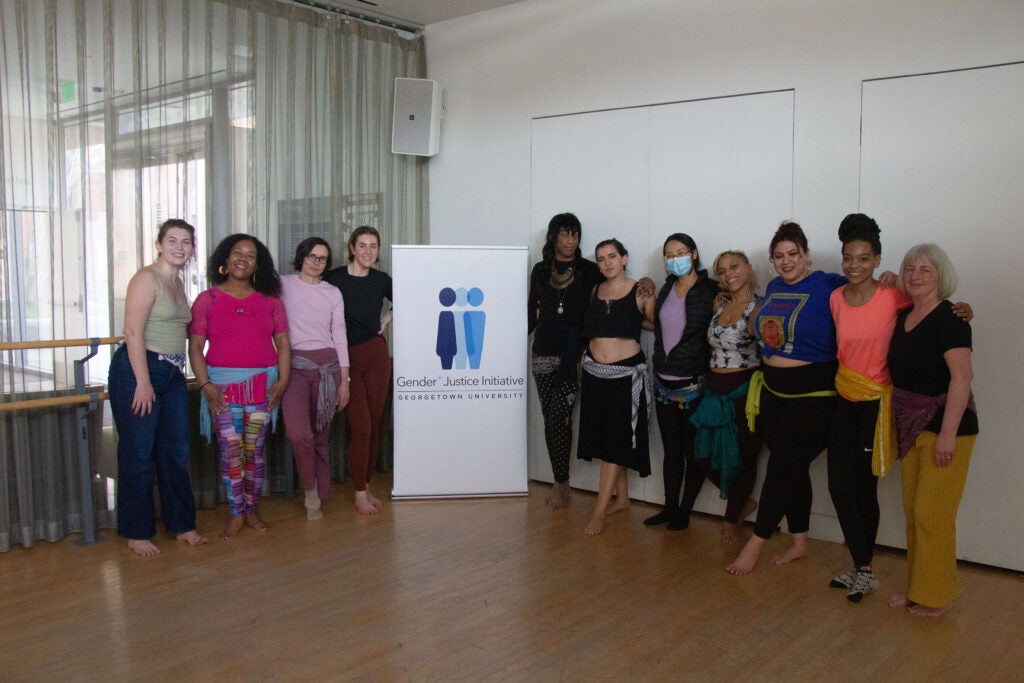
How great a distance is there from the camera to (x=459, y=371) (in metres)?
5.39


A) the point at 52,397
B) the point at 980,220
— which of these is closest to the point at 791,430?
the point at 980,220

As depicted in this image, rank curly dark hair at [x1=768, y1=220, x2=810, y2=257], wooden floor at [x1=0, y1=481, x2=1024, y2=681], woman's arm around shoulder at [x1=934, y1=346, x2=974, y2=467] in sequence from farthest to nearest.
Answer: curly dark hair at [x1=768, y1=220, x2=810, y2=257]
woman's arm around shoulder at [x1=934, y1=346, x2=974, y2=467]
wooden floor at [x1=0, y1=481, x2=1024, y2=681]

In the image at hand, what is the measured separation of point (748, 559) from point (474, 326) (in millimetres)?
2179

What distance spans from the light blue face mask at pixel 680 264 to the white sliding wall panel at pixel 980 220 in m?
1.00

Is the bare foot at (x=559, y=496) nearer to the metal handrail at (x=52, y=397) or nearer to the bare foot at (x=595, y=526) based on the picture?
the bare foot at (x=595, y=526)

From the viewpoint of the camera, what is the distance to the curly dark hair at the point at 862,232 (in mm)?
3734

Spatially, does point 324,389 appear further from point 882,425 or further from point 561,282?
point 882,425

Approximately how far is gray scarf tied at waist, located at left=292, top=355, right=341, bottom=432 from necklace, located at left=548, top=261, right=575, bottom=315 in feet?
4.49

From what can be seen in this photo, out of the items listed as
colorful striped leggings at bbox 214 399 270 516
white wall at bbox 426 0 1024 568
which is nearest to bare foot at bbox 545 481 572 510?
white wall at bbox 426 0 1024 568

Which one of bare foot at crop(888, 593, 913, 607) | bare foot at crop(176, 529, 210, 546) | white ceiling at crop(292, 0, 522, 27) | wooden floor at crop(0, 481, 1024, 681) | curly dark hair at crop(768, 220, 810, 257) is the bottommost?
wooden floor at crop(0, 481, 1024, 681)

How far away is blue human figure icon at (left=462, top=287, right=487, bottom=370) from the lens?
17.6 feet

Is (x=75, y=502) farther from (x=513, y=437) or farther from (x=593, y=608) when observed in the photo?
(x=593, y=608)

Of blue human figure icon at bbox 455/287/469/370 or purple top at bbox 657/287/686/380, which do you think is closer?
purple top at bbox 657/287/686/380

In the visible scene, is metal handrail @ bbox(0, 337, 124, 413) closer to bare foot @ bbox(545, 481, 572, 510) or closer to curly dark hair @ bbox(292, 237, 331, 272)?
curly dark hair @ bbox(292, 237, 331, 272)
